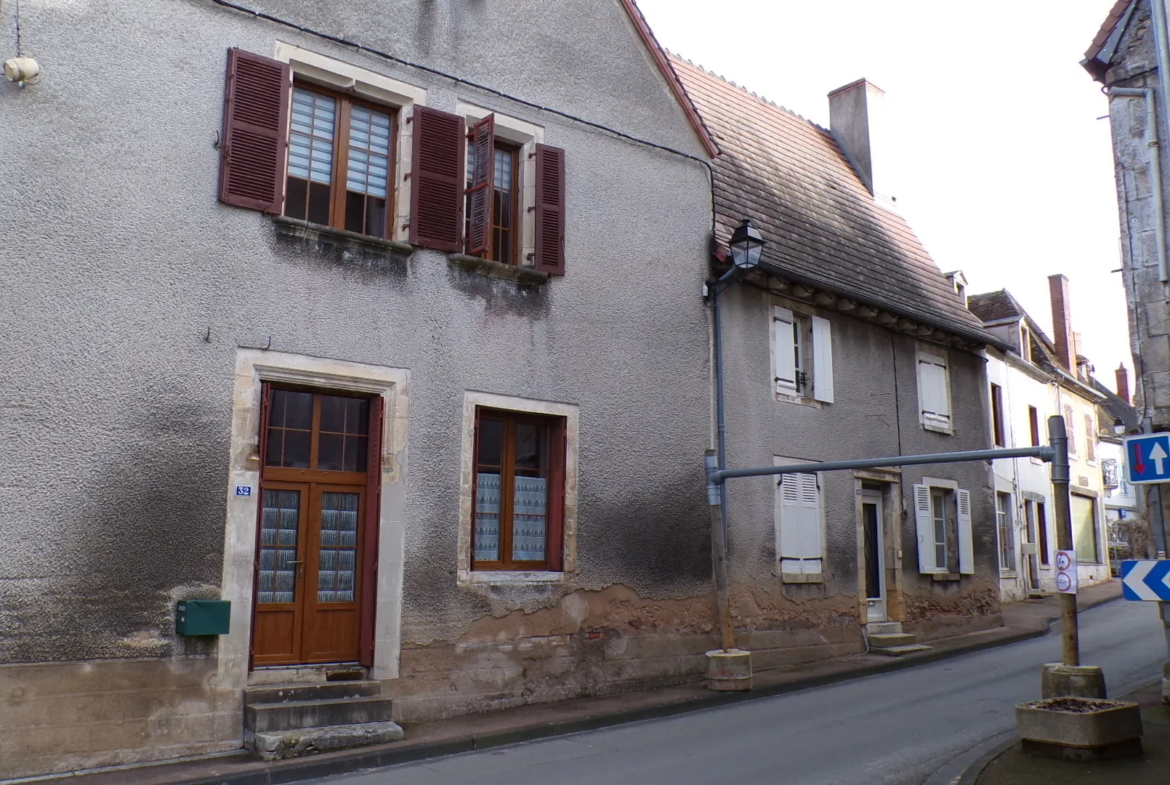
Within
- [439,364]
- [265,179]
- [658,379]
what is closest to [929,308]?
[658,379]

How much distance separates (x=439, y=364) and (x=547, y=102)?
3.41m

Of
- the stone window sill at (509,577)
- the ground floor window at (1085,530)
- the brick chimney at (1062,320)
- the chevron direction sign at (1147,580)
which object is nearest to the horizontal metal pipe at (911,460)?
the chevron direction sign at (1147,580)

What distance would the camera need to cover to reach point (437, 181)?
10266 mm

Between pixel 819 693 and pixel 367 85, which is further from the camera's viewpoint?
pixel 819 693

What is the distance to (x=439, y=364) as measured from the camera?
10117 millimetres

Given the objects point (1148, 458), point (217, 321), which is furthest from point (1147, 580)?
point (217, 321)

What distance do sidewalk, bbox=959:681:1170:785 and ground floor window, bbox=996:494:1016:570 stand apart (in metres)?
15.8

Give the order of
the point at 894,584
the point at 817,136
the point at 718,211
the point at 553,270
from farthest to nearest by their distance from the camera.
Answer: the point at 817,136
the point at 894,584
the point at 718,211
the point at 553,270

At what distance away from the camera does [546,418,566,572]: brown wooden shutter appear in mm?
10844

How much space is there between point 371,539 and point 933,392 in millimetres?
11028

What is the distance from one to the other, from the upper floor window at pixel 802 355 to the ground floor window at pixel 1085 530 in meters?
17.6

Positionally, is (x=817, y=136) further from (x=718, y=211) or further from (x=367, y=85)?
(x=367, y=85)

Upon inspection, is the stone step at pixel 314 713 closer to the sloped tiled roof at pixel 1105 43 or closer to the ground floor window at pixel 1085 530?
the sloped tiled roof at pixel 1105 43

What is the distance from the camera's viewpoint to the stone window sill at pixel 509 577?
10000 mm
